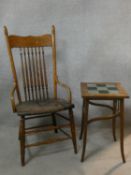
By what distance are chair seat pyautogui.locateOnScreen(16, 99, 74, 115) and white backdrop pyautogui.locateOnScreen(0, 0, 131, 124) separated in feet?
1.51

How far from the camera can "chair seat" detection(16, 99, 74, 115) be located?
200 centimetres

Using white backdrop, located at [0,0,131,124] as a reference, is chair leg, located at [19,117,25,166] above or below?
below

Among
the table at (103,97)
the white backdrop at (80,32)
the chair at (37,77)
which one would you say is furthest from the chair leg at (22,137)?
the white backdrop at (80,32)

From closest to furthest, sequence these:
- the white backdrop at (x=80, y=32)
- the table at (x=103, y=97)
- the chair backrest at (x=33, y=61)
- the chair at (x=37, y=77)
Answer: the table at (x=103, y=97), the chair at (x=37, y=77), the chair backrest at (x=33, y=61), the white backdrop at (x=80, y=32)

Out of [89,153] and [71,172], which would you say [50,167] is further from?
[89,153]

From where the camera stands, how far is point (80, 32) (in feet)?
8.10

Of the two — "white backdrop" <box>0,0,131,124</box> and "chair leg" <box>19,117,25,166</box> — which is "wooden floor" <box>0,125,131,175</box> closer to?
"chair leg" <box>19,117,25,166</box>

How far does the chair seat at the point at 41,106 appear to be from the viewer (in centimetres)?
200

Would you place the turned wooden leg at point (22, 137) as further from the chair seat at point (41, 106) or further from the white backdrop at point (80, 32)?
the white backdrop at point (80, 32)

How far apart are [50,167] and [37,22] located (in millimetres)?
1380

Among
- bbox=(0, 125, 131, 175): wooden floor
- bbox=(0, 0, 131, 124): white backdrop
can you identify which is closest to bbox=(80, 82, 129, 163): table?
bbox=(0, 125, 131, 175): wooden floor

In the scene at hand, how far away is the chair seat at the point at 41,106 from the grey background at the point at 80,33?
46 cm

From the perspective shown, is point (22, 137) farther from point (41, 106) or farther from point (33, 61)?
point (33, 61)

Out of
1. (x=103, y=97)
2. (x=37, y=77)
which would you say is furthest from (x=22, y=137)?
(x=103, y=97)
